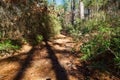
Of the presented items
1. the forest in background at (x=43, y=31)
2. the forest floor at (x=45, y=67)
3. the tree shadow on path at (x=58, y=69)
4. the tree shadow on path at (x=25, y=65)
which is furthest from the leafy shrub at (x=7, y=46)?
the tree shadow on path at (x=58, y=69)

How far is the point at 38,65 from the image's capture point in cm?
578

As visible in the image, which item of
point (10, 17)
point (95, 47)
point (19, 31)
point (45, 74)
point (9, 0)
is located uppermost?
point (9, 0)

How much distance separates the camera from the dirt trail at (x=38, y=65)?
494cm

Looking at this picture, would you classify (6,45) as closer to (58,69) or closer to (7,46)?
(7,46)

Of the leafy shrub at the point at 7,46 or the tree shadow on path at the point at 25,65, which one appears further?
the leafy shrub at the point at 7,46

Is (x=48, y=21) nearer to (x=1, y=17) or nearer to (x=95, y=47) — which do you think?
(x=1, y=17)

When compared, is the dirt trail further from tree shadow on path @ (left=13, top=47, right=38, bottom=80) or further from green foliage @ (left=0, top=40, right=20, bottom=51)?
green foliage @ (left=0, top=40, right=20, bottom=51)

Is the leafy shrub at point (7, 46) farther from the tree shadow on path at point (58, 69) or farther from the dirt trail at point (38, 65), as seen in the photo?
the tree shadow on path at point (58, 69)

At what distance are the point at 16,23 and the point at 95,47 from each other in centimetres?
346

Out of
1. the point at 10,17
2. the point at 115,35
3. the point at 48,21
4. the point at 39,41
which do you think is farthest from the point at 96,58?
the point at 48,21

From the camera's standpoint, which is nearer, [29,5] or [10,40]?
[10,40]

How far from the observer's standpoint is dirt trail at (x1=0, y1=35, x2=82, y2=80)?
494 centimetres

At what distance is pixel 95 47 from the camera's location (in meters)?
6.24

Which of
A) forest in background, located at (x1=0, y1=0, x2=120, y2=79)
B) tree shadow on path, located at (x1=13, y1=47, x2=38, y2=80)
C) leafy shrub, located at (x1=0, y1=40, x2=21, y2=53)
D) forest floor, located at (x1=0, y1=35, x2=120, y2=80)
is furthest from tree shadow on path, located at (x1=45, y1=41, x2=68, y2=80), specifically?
leafy shrub, located at (x1=0, y1=40, x2=21, y2=53)
